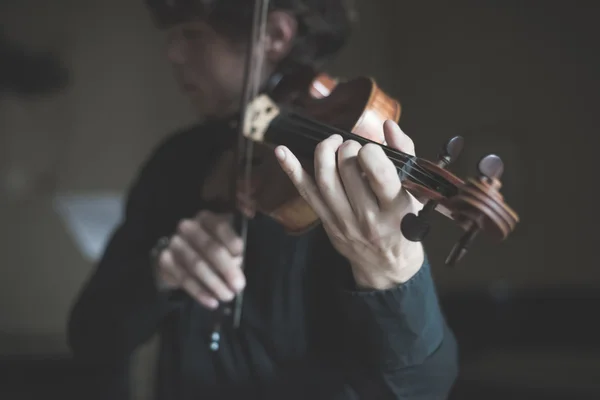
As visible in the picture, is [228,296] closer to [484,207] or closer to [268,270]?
[268,270]

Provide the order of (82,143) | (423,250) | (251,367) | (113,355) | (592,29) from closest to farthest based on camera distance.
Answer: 1. (423,250)
2. (251,367)
3. (113,355)
4. (592,29)
5. (82,143)

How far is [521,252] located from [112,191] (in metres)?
1.07

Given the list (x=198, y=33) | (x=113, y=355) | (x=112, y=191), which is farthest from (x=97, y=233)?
(x=198, y=33)

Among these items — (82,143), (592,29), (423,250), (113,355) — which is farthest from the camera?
(82,143)

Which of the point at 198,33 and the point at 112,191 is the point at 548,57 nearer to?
the point at 198,33

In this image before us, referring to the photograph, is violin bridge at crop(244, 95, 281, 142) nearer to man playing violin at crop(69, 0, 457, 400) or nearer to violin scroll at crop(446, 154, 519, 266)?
man playing violin at crop(69, 0, 457, 400)

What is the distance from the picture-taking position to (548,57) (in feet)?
4.02

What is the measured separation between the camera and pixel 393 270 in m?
0.42

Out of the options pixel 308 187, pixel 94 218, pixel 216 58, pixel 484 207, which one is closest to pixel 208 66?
pixel 216 58

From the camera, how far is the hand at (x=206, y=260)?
1.91ft

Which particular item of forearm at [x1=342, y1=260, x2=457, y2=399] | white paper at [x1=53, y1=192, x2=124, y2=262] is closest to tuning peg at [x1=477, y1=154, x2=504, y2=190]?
forearm at [x1=342, y1=260, x2=457, y2=399]

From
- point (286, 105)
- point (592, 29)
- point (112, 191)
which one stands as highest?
point (592, 29)

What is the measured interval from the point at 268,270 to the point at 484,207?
308mm

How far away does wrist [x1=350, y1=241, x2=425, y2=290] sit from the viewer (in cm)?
41
